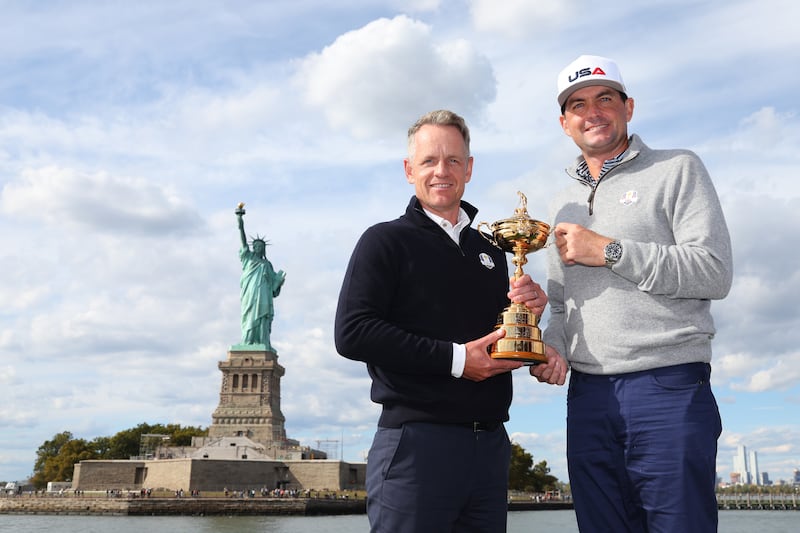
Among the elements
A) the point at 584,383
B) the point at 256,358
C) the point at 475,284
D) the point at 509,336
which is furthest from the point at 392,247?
the point at 256,358

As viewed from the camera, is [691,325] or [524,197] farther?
[524,197]

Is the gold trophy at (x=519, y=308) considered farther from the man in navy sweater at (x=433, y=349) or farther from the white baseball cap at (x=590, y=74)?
the white baseball cap at (x=590, y=74)

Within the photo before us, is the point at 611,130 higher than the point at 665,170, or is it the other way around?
the point at 611,130

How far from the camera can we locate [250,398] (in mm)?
51438

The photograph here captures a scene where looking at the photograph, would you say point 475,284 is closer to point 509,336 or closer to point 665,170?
point 509,336

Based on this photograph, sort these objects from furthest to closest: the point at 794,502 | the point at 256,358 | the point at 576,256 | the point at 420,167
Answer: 1. the point at 794,502
2. the point at 256,358
3. the point at 420,167
4. the point at 576,256

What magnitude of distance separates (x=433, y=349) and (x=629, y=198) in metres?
1.37

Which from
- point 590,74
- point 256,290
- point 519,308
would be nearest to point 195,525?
point 256,290

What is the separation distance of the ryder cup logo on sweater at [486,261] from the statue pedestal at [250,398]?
48.5m

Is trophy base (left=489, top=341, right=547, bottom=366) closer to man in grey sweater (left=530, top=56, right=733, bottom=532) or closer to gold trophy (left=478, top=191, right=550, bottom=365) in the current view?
gold trophy (left=478, top=191, right=550, bottom=365)

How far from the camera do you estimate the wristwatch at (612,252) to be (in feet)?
11.7

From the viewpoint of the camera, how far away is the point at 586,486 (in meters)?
3.78

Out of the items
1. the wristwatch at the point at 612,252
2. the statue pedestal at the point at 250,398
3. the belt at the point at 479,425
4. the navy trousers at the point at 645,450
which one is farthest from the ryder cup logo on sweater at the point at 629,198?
the statue pedestal at the point at 250,398

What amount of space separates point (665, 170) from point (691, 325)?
827mm
